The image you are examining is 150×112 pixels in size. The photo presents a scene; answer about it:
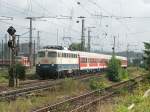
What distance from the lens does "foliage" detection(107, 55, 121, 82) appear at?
138ft

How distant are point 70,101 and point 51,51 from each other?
2238 cm

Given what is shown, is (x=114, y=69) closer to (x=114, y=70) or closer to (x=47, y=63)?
(x=114, y=70)

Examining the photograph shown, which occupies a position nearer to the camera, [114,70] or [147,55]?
[147,55]

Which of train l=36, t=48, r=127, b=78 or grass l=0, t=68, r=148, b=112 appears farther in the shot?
train l=36, t=48, r=127, b=78

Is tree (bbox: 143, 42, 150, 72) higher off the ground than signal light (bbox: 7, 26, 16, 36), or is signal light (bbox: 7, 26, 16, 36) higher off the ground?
signal light (bbox: 7, 26, 16, 36)

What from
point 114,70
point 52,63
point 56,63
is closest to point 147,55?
point 114,70

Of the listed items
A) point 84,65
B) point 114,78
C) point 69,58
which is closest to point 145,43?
point 114,78

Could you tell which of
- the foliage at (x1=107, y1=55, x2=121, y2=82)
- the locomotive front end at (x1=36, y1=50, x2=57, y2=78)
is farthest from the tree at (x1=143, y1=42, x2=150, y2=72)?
the locomotive front end at (x1=36, y1=50, x2=57, y2=78)

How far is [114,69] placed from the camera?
140 ft

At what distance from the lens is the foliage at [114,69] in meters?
42.1

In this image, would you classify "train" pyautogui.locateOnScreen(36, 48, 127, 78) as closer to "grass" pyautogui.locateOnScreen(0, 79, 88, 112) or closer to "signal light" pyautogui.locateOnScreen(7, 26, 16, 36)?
"grass" pyautogui.locateOnScreen(0, 79, 88, 112)

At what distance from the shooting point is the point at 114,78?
4400cm

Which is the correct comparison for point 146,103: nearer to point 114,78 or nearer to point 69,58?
point 114,78

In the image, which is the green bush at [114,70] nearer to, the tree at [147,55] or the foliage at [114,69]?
the foliage at [114,69]
